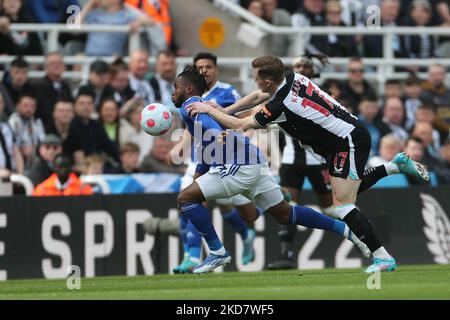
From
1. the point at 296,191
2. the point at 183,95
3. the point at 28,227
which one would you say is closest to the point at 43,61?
the point at 28,227

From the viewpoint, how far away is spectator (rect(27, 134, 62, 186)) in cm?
1847

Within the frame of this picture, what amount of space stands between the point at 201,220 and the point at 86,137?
5501 millimetres

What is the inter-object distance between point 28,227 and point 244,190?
4469mm

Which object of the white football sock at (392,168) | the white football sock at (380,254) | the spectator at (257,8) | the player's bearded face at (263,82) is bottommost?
the white football sock at (380,254)

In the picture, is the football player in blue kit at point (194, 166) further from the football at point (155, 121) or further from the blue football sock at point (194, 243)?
the football at point (155, 121)

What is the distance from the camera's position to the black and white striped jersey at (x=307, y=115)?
13336 mm

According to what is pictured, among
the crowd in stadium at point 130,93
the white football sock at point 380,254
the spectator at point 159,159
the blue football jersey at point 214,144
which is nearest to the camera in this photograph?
the white football sock at point 380,254

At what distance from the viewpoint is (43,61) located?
66.6 feet

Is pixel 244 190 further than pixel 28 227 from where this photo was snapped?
No

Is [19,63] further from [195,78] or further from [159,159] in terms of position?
[195,78]

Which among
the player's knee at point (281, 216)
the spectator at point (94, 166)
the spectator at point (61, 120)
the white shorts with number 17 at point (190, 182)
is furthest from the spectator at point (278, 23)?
the player's knee at point (281, 216)

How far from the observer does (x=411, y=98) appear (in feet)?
72.5

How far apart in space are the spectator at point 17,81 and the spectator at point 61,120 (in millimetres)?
487

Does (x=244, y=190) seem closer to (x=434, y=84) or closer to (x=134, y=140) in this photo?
(x=134, y=140)
